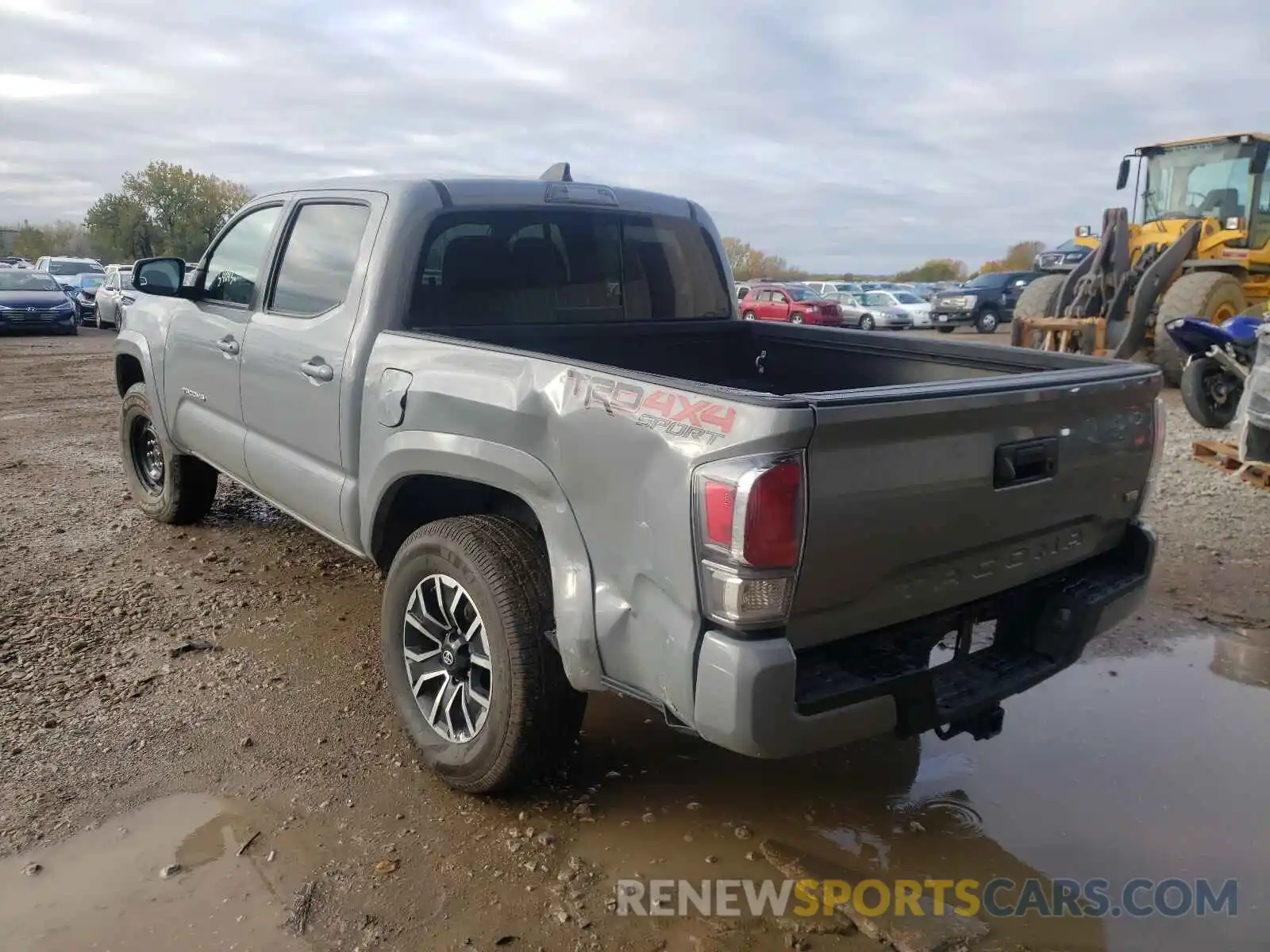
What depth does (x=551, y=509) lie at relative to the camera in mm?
2742

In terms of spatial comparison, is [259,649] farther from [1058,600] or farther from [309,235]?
[1058,600]

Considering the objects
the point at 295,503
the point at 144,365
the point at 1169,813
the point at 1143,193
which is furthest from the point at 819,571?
the point at 1143,193

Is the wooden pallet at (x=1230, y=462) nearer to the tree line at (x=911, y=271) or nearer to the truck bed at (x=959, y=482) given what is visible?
the truck bed at (x=959, y=482)

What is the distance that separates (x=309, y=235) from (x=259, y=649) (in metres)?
1.82

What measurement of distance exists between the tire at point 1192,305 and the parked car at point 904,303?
1717 cm

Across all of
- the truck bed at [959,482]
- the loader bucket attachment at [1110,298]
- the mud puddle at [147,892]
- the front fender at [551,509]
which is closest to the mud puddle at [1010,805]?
the front fender at [551,509]

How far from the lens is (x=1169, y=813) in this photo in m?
3.14

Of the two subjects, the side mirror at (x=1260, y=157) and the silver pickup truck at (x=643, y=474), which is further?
the side mirror at (x=1260, y=157)

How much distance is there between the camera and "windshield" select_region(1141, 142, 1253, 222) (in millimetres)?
13086

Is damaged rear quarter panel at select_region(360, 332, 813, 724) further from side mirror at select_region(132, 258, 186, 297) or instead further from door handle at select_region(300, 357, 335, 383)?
side mirror at select_region(132, 258, 186, 297)

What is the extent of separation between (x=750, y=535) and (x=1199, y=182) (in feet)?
47.2

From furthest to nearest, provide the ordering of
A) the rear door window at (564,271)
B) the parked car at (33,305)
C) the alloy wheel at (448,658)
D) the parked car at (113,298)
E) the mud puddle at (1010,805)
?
the parked car at (113,298), the parked car at (33,305), the rear door window at (564,271), the alloy wheel at (448,658), the mud puddle at (1010,805)

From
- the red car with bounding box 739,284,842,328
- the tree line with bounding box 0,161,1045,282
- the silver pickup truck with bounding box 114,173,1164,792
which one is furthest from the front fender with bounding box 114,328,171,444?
the tree line with bounding box 0,161,1045,282

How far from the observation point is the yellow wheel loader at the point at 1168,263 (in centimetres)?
1184
